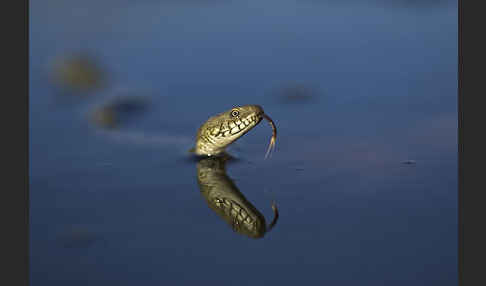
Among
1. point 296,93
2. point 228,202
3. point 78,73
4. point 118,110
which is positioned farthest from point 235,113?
point 78,73

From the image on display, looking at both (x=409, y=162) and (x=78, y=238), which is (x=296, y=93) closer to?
(x=409, y=162)

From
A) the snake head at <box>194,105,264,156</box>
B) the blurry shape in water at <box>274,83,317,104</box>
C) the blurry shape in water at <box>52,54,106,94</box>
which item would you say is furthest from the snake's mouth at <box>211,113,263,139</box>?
the blurry shape in water at <box>52,54,106,94</box>

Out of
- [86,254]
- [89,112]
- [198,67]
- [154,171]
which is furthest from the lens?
[198,67]

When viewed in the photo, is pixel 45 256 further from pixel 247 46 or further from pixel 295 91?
pixel 247 46

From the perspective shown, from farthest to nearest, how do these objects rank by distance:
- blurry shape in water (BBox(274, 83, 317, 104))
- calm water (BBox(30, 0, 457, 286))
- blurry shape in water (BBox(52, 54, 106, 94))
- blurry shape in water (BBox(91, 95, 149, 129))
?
1. blurry shape in water (BBox(52, 54, 106, 94))
2. blurry shape in water (BBox(274, 83, 317, 104))
3. blurry shape in water (BBox(91, 95, 149, 129))
4. calm water (BBox(30, 0, 457, 286))

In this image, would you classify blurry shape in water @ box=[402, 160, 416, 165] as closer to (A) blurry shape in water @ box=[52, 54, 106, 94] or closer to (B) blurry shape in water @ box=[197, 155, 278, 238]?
(B) blurry shape in water @ box=[197, 155, 278, 238]

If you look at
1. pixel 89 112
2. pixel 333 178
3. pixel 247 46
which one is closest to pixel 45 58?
pixel 89 112

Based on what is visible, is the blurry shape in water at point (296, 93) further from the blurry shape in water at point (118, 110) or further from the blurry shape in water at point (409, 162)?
the blurry shape in water at point (409, 162)
